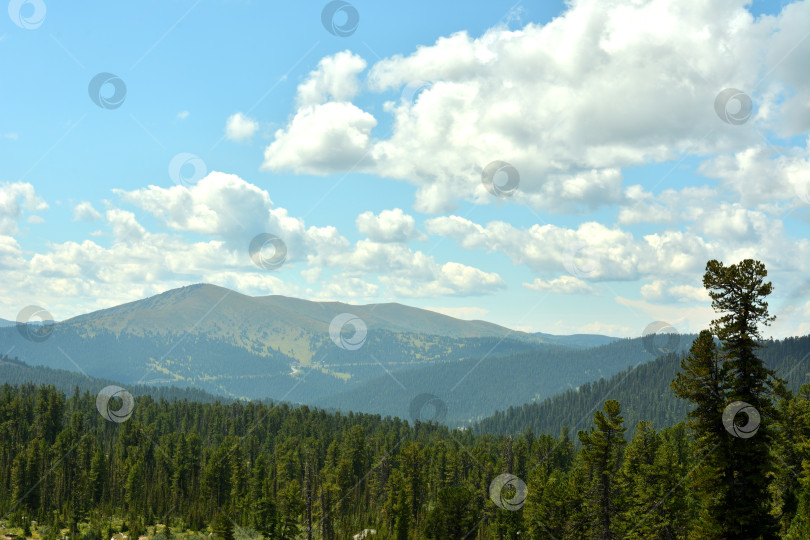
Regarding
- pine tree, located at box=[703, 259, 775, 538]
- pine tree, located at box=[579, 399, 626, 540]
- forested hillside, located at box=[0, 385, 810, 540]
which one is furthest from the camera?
forested hillside, located at box=[0, 385, 810, 540]

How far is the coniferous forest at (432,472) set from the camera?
2725cm

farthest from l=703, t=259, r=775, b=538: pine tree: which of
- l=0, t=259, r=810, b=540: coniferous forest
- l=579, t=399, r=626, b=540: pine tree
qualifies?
l=579, t=399, r=626, b=540: pine tree

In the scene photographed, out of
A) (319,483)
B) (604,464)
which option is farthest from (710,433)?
(319,483)

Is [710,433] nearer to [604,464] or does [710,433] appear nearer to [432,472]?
[604,464]

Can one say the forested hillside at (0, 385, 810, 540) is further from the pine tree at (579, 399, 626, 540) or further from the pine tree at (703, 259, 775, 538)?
the pine tree at (703, 259, 775, 538)

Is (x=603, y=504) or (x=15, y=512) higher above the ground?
(x=603, y=504)

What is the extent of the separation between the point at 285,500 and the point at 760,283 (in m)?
71.9

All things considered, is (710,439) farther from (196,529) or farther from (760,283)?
(196,529)

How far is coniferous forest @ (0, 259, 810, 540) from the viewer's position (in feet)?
89.4

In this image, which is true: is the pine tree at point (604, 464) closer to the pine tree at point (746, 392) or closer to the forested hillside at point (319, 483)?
the forested hillside at point (319, 483)

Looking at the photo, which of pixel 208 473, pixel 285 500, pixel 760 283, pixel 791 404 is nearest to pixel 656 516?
pixel 791 404

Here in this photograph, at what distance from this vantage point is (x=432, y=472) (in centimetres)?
11344

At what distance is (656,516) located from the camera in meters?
45.7

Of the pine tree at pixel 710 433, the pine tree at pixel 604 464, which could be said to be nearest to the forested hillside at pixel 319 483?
the pine tree at pixel 604 464
